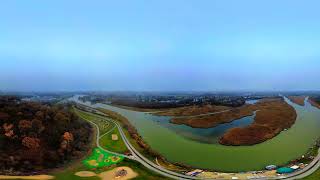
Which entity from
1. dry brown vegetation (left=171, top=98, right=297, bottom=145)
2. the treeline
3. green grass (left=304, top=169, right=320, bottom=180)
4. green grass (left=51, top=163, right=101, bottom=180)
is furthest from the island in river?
the treeline

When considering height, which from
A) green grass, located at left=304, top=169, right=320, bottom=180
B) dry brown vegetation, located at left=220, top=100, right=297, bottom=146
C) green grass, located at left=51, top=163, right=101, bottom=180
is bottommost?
green grass, located at left=51, top=163, right=101, bottom=180

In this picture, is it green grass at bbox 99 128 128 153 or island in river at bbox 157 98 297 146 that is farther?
island in river at bbox 157 98 297 146

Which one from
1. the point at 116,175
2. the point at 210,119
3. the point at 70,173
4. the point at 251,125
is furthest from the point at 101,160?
the point at 210,119

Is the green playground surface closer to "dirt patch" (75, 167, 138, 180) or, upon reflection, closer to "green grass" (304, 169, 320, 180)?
"dirt patch" (75, 167, 138, 180)


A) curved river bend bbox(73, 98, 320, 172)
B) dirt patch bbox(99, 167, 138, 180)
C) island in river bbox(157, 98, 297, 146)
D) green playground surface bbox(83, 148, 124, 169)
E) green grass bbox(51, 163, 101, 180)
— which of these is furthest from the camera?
island in river bbox(157, 98, 297, 146)

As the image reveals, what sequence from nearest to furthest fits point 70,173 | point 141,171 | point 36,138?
point 70,173
point 141,171
point 36,138

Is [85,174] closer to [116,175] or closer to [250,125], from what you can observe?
[116,175]

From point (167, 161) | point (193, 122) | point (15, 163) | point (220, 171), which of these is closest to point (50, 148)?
point (15, 163)

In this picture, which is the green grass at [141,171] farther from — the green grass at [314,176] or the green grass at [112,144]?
the green grass at [314,176]
